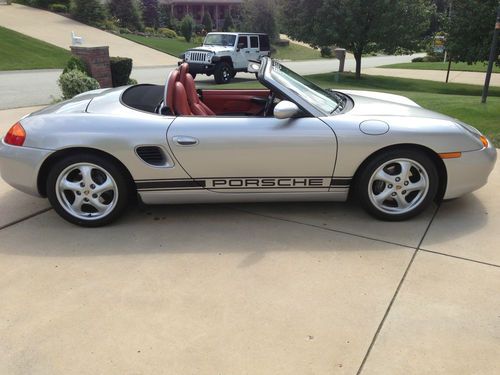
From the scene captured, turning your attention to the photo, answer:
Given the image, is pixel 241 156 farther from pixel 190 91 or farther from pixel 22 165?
pixel 22 165

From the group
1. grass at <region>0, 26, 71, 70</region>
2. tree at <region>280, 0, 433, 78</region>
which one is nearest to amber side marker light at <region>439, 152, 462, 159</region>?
tree at <region>280, 0, 433, 78</region>

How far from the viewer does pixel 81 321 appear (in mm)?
2588

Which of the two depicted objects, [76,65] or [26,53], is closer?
[76,65]

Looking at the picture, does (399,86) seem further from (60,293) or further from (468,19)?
(60,293)

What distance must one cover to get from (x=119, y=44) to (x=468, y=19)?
68.3ft

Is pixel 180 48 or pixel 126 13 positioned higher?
pixel 126 13

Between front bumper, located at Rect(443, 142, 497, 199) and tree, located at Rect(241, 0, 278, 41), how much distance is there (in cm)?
3663

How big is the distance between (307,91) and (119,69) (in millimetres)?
8025

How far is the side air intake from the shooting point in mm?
3520

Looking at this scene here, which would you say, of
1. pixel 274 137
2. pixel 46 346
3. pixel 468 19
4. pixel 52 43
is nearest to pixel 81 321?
pixel 46 346

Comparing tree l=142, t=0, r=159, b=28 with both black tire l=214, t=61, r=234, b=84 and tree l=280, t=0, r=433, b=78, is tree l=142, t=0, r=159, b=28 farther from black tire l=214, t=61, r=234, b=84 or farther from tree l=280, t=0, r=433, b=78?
black tire l=214, t=61, r=234, b=84

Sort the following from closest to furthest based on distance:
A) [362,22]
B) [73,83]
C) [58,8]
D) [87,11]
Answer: [73,83]
[362,22]
[87,11]
[58,8]

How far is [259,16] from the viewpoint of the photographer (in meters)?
38.8

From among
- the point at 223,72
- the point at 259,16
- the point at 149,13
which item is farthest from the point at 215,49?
the point at 149,13
